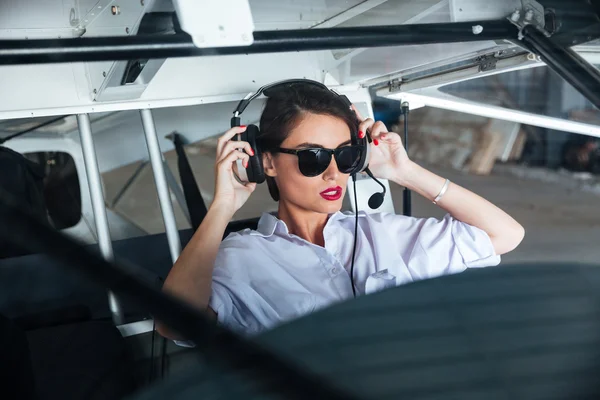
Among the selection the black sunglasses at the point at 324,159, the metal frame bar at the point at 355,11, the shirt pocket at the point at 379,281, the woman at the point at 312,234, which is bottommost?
the shirt pocket at the point at 379,281

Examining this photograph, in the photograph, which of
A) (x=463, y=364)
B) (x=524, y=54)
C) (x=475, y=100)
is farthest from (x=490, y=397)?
(x=475, y=100)

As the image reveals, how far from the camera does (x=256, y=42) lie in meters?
0.69

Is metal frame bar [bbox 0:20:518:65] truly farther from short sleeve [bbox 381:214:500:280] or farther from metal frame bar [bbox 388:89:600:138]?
metal frame bar [bbox 388:89:600:138]

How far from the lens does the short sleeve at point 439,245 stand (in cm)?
131

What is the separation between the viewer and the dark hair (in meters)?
1.31

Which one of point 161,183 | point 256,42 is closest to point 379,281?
point 256,42

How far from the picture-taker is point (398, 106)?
202 cm

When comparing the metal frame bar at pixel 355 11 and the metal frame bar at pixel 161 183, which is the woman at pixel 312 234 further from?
the metal frame bar at pixel 161 183

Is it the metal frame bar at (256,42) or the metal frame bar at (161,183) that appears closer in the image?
the metal frame bar at (256,42)

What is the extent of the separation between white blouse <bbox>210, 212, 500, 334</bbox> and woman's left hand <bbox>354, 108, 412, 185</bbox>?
111 millimetres

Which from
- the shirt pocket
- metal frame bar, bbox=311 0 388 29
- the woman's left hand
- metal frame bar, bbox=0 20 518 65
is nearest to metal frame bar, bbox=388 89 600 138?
the woman's left hand

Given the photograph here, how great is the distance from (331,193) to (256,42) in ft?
2.11

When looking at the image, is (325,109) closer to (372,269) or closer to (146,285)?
(372,269)

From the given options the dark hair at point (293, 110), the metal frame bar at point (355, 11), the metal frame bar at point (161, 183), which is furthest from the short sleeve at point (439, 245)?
the metal frame bar at point (161, 183)
